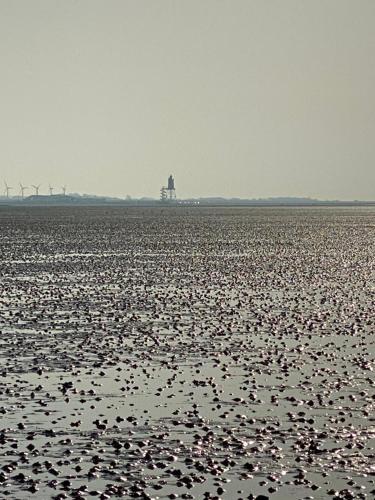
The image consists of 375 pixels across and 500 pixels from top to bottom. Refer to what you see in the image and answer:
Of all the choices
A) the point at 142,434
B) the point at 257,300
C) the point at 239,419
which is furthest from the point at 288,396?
the point at 257,300

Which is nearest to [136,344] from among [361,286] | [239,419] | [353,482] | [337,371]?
[337,371]

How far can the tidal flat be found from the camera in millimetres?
18188

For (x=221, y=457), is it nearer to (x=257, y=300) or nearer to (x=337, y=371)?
(x=337, y=371)

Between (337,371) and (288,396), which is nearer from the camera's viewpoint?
(288,396)

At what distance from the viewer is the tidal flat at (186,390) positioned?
18188 millimetres

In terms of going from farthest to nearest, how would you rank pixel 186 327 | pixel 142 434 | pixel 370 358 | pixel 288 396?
pixel 186 327 < pixel 370 358 < pixel 288 396 < pixel 142 434

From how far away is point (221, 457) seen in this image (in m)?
19.4

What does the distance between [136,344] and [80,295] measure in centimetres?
1730

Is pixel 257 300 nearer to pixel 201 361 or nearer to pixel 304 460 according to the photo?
pixel 201 361

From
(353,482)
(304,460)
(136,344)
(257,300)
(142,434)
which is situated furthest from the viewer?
(257,300)

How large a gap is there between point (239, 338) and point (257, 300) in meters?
13.8

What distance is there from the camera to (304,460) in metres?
19.2

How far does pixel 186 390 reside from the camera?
2611cm

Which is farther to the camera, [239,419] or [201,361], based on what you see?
[201,361]
